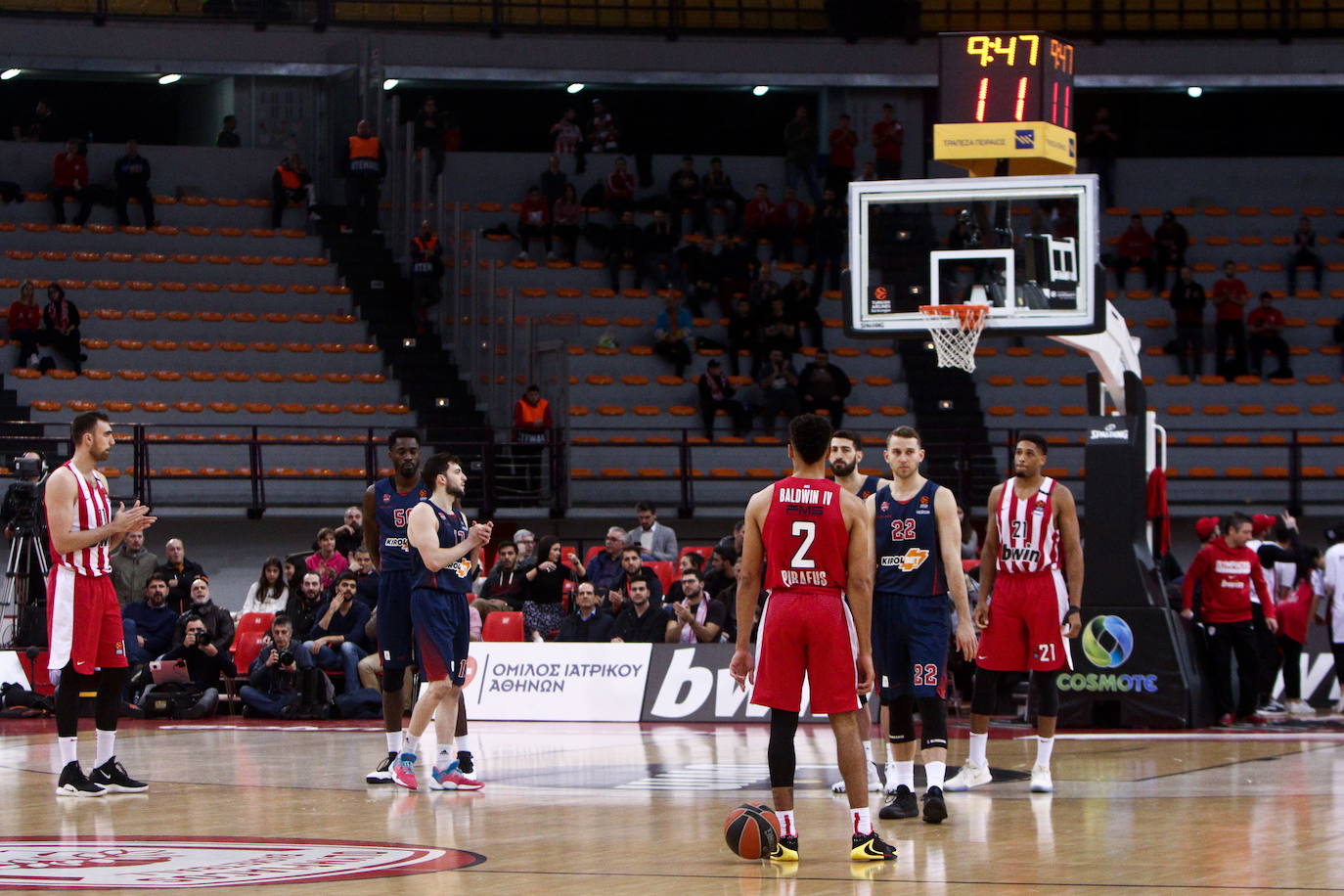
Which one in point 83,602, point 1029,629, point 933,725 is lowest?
point 933,725

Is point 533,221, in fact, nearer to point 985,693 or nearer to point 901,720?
point 985,693

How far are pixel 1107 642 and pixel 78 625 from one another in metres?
8.56

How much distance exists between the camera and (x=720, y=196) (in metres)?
29.2

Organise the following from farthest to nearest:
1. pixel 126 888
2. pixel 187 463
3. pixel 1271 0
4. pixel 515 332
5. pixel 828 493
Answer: pixel 1271 0 → pixel 515 332 → pixel 187 463 → pixel 828 493 → pixel 126 888

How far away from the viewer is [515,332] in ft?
85.4

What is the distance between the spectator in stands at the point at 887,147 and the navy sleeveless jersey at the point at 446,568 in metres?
18.9

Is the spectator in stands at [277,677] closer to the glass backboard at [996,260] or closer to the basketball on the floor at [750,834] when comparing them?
the glass backboard at [996,260]

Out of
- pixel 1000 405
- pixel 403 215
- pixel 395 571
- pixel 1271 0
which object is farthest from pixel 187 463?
pixel 1271 0

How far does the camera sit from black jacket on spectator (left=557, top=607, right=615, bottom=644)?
17625 mm

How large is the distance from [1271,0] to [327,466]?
1808 centimetres

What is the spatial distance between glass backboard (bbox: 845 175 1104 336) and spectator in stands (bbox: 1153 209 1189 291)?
14.2 metres

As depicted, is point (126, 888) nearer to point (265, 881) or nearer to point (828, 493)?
point (265, 881)

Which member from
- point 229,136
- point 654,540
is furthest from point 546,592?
point 229,136

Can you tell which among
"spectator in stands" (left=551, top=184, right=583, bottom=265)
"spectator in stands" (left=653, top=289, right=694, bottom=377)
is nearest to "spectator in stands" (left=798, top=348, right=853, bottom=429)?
"spectator in stands" (left=653, top=289, right=694, bottom=377)
